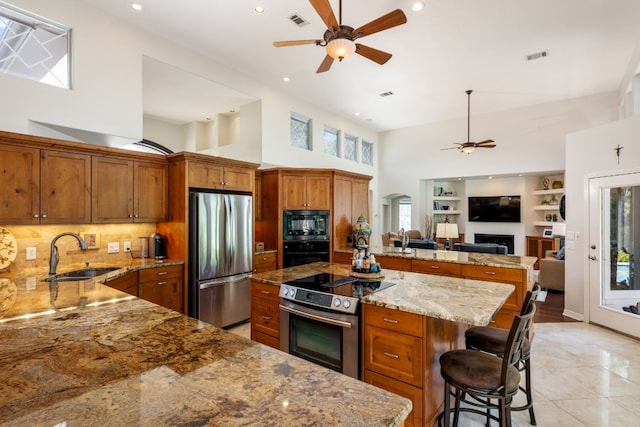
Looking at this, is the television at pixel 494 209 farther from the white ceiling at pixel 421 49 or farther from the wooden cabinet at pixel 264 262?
the wooden cabinet at pixel 264 262

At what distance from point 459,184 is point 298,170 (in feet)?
23.3

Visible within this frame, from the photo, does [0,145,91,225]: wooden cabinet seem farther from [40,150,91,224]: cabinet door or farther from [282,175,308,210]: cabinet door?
[282,175,308,210]: cabinet door

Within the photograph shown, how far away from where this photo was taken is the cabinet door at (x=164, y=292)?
3.38 meters

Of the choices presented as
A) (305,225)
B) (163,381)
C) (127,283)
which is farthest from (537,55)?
(127,283)

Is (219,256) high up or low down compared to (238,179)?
down

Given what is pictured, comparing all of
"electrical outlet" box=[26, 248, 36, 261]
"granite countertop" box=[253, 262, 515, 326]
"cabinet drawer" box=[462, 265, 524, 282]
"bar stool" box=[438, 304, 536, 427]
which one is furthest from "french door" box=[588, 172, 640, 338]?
"electrical outlet" box=[26, 248, 36, 261]

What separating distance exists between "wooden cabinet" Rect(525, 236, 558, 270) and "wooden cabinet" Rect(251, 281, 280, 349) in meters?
8.34

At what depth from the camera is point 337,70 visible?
17.7ft

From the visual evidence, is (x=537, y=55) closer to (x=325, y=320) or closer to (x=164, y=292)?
(x=325, y=320)

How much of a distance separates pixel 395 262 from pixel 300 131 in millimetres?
3983

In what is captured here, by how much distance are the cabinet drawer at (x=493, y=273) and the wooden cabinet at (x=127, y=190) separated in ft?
12.3

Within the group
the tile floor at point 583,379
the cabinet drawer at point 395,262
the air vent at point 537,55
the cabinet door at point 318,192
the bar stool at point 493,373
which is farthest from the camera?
the cabinet door at point 318,192

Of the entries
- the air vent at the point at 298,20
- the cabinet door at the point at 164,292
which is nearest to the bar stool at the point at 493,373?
the cabinet door at the point at 164,292

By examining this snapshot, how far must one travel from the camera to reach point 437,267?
3.85 metres
